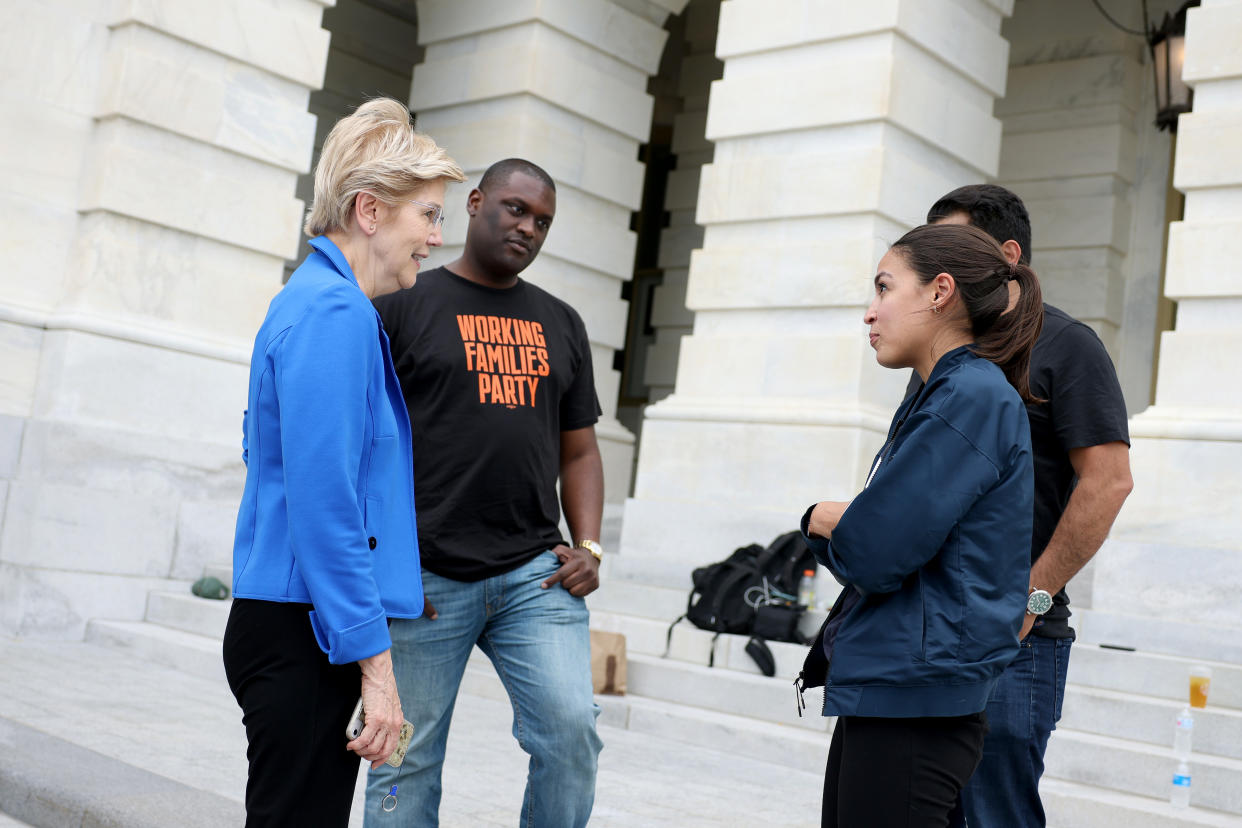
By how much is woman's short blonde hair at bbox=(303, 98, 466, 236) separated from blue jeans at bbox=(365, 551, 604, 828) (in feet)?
3.75

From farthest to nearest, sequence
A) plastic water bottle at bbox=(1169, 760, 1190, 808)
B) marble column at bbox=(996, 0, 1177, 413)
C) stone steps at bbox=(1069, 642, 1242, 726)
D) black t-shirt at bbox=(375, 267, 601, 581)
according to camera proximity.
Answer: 1. marble column at bbox=(996, 0, 1177, 413)
2. stone steps at bbox=(1069, 642, 1242, 726)
3. plastic water bottle at bbox=(1169, 760, 1190, 808)
4. black t-shirt at bbox=(375, 267, 601, 581)

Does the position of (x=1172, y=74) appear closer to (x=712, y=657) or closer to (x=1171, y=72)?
(x=1171, y=72)

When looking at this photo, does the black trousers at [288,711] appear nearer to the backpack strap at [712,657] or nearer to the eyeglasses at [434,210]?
the eyeglasses at [434,210]

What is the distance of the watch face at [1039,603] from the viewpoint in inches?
112

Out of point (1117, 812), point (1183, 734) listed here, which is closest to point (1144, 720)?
point (1183, 734)

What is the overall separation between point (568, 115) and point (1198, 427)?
588 centimetres

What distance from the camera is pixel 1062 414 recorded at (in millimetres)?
2947

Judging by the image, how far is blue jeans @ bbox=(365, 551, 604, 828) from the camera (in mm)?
3197

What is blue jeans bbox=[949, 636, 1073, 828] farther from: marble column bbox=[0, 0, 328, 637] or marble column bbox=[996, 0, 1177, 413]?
marble column bbox=[996, 0, 1177, 413]

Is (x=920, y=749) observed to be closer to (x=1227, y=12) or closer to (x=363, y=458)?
(x=363, y=458)

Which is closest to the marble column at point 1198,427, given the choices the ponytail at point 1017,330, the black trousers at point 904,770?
the ponytail at point 1017,330

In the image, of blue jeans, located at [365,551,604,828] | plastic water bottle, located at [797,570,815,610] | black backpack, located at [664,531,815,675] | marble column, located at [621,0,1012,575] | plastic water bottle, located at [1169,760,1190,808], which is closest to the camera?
blue jeans, located at [365,551,604,828]

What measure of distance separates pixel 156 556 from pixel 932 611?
7.31 m

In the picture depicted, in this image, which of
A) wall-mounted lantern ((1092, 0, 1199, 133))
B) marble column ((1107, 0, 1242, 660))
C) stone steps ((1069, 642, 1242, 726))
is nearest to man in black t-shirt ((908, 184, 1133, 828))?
stone steps ((1069, 642, 1242, 726))
